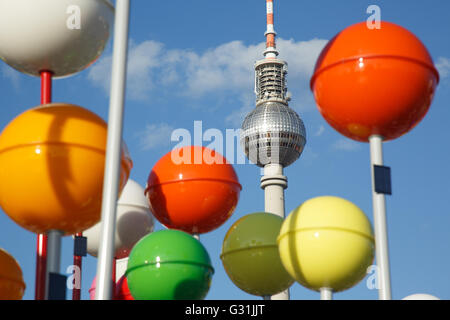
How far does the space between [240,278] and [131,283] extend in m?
1.71

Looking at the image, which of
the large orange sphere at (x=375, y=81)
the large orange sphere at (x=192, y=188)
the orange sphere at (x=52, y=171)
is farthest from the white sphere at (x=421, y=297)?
the orange sphere at (x=52, y=171)

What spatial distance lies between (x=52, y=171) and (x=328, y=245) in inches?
130

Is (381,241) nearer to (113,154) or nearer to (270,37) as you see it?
(113,154)

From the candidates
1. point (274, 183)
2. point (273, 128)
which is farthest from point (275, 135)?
point (274, 183)

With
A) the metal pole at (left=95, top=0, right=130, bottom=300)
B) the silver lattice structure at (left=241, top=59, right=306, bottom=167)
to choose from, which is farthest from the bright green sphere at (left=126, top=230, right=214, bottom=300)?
the silver lattice structure at (left=241, top=59, right=306, bottom=167)

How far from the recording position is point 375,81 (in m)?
9.00

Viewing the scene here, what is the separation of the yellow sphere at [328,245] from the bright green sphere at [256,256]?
1274 mm

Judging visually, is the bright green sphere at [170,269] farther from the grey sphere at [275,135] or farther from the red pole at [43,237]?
the grey sphere at [275,135]

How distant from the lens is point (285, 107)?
222 ft

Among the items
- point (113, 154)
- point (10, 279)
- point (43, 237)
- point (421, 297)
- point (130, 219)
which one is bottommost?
point (421, 297)

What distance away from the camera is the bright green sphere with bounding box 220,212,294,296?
1083cm

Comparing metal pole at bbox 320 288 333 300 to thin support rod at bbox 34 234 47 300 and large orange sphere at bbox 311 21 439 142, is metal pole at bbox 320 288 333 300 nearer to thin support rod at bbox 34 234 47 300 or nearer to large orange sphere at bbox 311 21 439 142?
large orange sphere at bbox 311 21 439 142

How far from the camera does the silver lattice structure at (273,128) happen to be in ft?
214
